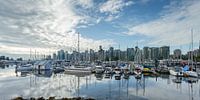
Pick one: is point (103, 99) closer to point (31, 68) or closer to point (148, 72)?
point (148, 72)

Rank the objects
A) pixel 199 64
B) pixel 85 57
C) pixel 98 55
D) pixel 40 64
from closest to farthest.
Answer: pixel 40 64
pixel 199 64
pixel 85 57
pixel 98 55

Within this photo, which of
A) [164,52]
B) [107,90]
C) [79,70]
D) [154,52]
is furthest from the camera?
[154,52]

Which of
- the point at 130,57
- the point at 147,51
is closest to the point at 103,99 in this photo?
the point at 130,57

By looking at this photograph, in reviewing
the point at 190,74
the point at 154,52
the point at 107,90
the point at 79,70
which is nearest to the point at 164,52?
the point at 154,52

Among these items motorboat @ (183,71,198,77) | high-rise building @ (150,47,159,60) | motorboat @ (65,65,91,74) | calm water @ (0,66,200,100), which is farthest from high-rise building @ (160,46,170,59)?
calm water @ (0,66,200,100)

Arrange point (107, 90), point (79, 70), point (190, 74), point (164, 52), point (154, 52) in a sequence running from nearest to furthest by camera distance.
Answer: point (107, 90) → point (190, 74) → point (79, 70) → point (164, 52) → point (154, 52)

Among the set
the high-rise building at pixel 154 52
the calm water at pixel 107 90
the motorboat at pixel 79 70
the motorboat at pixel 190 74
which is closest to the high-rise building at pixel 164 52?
the high-rise building at pixel 154 52

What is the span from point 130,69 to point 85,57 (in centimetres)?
6970

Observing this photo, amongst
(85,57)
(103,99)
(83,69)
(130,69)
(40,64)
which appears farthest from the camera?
(85,57)

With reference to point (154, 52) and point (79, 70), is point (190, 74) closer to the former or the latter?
point (79, 70)

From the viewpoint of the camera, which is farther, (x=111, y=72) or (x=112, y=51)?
(x=112, y=51)

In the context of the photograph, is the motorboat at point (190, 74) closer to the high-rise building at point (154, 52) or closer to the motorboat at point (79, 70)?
the motorboat at point (79, 70)

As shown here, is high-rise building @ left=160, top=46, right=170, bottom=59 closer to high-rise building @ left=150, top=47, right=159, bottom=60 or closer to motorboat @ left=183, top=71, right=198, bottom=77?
high-rise building @ left=150, top=47, right=159, bottom=60

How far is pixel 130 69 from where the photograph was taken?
77.8 m
